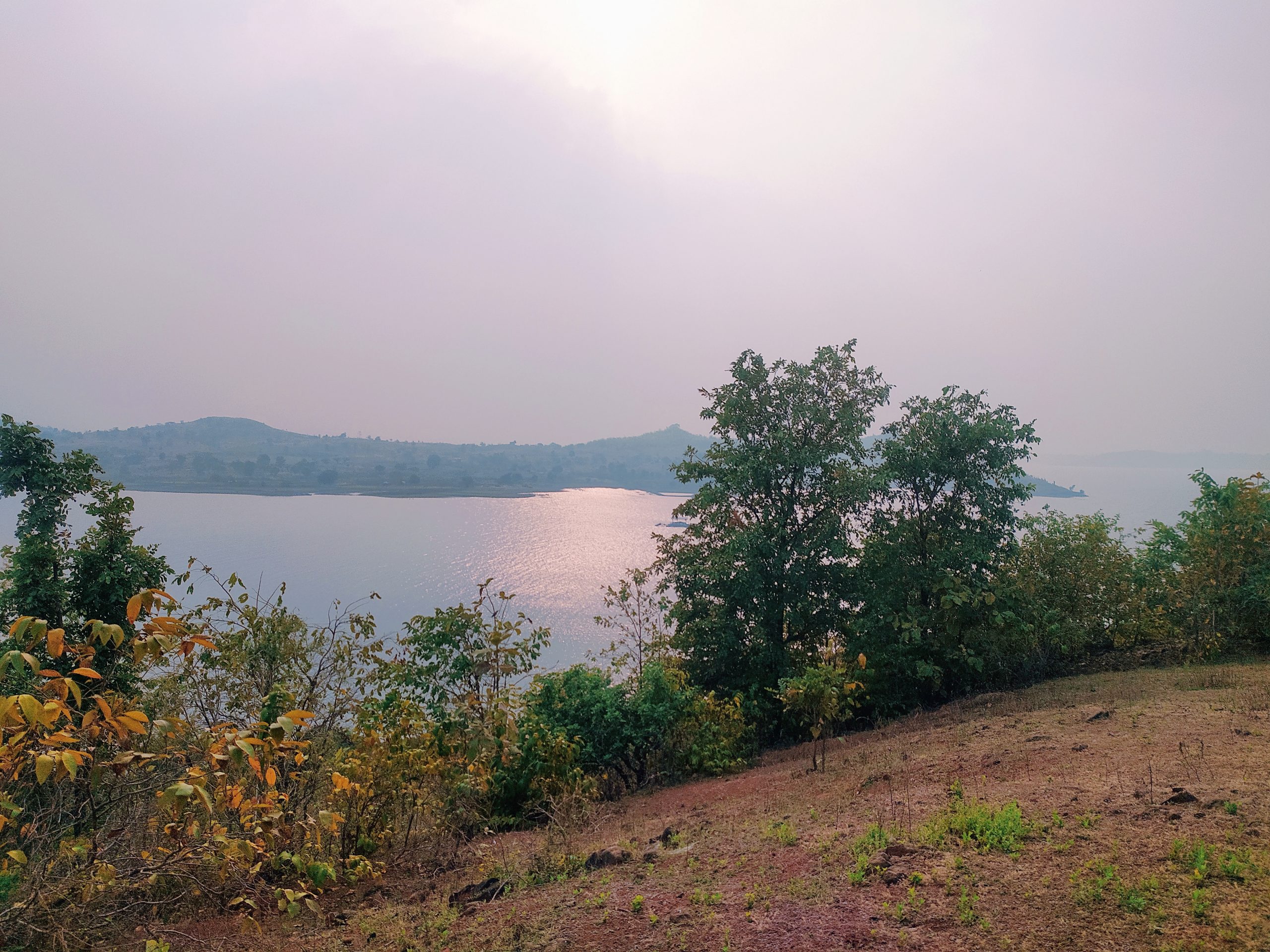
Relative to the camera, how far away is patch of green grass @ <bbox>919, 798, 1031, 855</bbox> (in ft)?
17.1

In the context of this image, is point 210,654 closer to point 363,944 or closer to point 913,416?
point 363,944

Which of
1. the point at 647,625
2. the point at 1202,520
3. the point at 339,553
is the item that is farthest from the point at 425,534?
the point at 1202,520

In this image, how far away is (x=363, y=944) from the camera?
17.3 feet

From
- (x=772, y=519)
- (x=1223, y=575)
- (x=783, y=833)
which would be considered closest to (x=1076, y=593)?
(x=1223, y=575)

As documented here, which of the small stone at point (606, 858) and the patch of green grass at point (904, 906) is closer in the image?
the patch of green grass at point (904, 906)

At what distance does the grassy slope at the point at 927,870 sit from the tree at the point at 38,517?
29.4ft

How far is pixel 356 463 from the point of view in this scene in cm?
14012

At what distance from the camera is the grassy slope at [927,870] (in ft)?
13.6

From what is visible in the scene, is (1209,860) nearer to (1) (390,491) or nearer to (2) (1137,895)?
(2) (1137,895)

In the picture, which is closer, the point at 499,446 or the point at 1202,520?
the point at 1202,520

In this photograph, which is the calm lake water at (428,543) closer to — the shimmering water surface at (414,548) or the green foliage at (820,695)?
the shimmering water surface at (414,548)

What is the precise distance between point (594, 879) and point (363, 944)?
6.75 feet

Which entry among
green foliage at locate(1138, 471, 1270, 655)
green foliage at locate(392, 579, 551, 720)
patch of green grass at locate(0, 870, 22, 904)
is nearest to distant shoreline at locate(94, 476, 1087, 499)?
green foliage at locate(1138, 471, 1270, 655)

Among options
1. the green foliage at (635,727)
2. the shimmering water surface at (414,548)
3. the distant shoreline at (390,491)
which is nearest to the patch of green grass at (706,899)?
the green foliage at (635,727)
